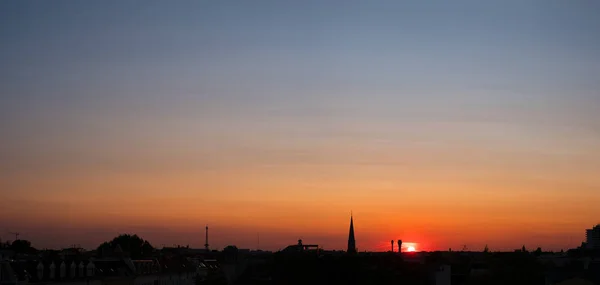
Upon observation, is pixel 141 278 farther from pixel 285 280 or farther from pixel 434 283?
pixel 434 283

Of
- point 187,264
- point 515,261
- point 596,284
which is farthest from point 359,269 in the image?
point 187,264

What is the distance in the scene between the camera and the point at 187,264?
540ft

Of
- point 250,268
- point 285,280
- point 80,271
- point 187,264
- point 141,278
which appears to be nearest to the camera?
point 285,280

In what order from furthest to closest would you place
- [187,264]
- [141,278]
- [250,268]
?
[187,264] < [141,278] < [250,268]

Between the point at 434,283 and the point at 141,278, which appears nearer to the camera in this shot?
the point at 434,283

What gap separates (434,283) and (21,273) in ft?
157

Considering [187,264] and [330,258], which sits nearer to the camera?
[330,258]

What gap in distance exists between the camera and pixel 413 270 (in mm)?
101500

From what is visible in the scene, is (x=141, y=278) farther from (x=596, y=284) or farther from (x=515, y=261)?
(x=596, y=284)

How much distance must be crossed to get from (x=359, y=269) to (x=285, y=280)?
8925 millimetres

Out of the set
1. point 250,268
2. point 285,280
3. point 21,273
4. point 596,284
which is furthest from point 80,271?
point 596,284

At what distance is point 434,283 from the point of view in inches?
3895

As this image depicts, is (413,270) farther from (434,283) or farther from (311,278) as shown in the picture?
(311,278)

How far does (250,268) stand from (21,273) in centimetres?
2681
